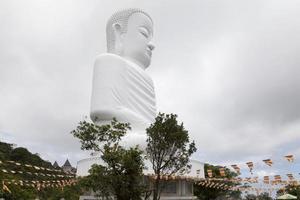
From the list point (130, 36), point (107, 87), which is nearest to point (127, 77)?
point (107, 87)

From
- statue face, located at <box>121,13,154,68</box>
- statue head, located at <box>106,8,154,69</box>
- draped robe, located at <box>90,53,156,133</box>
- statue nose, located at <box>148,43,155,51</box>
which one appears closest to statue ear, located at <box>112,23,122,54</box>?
statue head, located at <box>106,8,154,69</box>

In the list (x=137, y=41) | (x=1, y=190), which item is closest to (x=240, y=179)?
(x=137, y=41)

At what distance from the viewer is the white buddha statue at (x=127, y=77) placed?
2439 cm

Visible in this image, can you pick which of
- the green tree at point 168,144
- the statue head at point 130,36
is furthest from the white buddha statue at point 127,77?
the green tree at point 168,144

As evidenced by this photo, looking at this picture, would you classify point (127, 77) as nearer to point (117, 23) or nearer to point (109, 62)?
point (109, 62)

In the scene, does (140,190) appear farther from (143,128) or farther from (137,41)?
(137,41)

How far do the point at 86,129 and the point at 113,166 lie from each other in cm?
213

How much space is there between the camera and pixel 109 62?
26172 mm

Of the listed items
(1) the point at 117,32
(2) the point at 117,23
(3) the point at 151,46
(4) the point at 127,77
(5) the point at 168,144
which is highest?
(2) the point at 117,23

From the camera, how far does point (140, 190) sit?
1309 centimetres

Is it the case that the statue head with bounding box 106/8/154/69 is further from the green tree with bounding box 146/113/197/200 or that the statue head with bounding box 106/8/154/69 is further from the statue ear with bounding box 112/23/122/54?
the green tree with bounding box 146/113/197/200

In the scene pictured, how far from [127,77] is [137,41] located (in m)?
4.07

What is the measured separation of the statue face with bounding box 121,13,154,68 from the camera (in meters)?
28.6

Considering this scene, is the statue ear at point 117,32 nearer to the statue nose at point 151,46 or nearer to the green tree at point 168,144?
the statue nose at point 151,46
